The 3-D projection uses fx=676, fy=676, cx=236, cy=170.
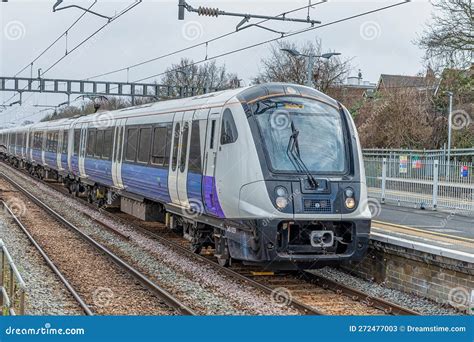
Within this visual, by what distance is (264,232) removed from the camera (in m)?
9.68

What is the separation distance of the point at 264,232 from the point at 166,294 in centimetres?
164

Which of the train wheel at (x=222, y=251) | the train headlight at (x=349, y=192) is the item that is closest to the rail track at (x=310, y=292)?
the train wheel at (x=222, y=251)

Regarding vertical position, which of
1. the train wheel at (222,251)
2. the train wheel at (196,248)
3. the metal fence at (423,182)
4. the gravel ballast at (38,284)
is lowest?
the gravel ballast at (38,284)

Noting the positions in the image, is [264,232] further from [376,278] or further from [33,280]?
[33,280]

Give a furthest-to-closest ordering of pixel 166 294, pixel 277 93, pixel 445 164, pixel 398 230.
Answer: pixel 445 164
pixel 398 230
pixel 277 93
pixel 166 294

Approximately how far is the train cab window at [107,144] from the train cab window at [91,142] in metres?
1.72

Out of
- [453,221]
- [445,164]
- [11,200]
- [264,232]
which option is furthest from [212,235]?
[11,200]

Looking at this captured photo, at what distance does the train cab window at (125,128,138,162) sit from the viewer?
1614 centimetres

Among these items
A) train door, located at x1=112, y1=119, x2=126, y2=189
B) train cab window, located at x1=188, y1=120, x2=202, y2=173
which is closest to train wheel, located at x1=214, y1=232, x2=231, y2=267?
train cab window, located at x1=188, y1=120, x2=202, y2=173

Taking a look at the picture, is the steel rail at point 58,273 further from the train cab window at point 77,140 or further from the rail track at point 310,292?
the train cab window at point 77,140

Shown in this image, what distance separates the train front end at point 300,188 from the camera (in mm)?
9805

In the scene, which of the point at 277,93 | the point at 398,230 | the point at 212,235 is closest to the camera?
the point at 277,93

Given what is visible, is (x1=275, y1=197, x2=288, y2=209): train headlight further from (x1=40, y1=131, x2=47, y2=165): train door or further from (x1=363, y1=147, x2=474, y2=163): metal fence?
(x1=40, y1=131, x2=47, y2=165): train door

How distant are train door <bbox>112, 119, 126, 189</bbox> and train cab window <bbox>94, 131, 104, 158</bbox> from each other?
5.88ft
